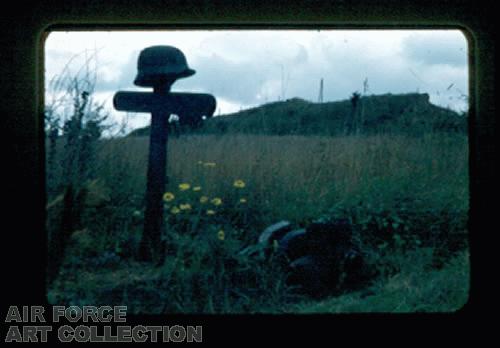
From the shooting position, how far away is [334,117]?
207 cm

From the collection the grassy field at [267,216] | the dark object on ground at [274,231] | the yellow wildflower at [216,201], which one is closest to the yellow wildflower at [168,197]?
the grassy field at [267,216]

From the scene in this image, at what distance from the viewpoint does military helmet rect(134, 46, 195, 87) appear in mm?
1823

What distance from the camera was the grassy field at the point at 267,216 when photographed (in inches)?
74.5

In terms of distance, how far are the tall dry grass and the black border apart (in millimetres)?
160

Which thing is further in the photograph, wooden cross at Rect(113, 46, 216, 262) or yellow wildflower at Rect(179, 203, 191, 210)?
yellow wildflower at Rect(179, 203, 191, 210)

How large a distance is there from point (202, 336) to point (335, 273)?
0.54 meters

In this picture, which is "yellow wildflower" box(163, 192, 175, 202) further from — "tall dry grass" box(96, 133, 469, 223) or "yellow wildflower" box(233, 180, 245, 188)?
"yellow wildflower" box(233, 180, 245, 188)

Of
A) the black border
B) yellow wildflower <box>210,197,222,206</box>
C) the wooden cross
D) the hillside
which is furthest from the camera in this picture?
yellow wildflower <box>210,197,222,206</box>

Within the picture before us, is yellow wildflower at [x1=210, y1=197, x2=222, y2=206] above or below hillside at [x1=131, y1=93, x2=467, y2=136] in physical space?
below

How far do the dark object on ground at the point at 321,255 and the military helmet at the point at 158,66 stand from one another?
59 cm

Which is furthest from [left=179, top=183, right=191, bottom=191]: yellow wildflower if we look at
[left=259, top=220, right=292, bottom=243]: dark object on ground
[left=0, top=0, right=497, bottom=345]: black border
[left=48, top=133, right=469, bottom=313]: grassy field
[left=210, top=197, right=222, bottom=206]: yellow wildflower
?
[left=0, top=0, right=497, bottom=345]: black border

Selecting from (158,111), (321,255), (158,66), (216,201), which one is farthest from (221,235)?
(158,66)

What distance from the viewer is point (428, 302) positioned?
190 centimetres

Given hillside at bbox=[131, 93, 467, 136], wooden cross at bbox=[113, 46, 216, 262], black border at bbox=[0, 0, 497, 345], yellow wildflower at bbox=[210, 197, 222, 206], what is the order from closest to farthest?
black border at bbox=[0, 0, 497, 345] < wooden cross at bbox=[113, 46, 216, 262] < hillside at bbox=[131, 93, 467, 136] < yellow wildflower at bbox=[210, 197, 222, 206]
